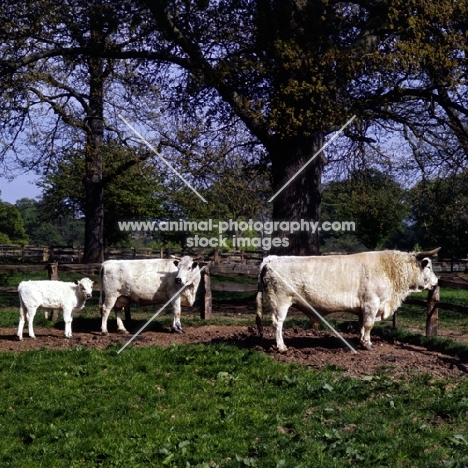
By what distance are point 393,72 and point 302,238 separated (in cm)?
484

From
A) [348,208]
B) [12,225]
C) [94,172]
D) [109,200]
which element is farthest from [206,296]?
[12,225]

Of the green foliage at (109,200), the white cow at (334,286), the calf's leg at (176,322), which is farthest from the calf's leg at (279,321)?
the green foliage at (109,200)

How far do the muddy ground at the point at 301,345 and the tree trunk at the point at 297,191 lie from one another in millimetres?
4154

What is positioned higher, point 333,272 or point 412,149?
point 412,149

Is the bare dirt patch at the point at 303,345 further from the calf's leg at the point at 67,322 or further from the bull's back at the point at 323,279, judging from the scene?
the bull's back at the point at 323,279

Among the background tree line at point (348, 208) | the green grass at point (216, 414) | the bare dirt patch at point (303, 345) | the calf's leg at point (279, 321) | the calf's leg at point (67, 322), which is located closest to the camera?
the green grass at point (216, 414)

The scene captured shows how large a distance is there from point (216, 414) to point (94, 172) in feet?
80.3

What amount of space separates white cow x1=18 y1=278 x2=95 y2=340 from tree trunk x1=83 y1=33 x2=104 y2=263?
12915mm

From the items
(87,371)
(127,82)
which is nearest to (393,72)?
(127,82)

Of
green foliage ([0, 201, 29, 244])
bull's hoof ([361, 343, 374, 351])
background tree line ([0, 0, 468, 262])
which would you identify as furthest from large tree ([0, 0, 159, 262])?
green foliage ([0, 201, 29, 244])

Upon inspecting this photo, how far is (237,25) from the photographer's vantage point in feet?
63.2

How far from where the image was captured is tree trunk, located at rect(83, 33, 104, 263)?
29.0 m

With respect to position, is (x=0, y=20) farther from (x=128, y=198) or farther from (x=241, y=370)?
(x=128, y=198)

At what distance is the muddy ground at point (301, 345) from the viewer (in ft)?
35.3
